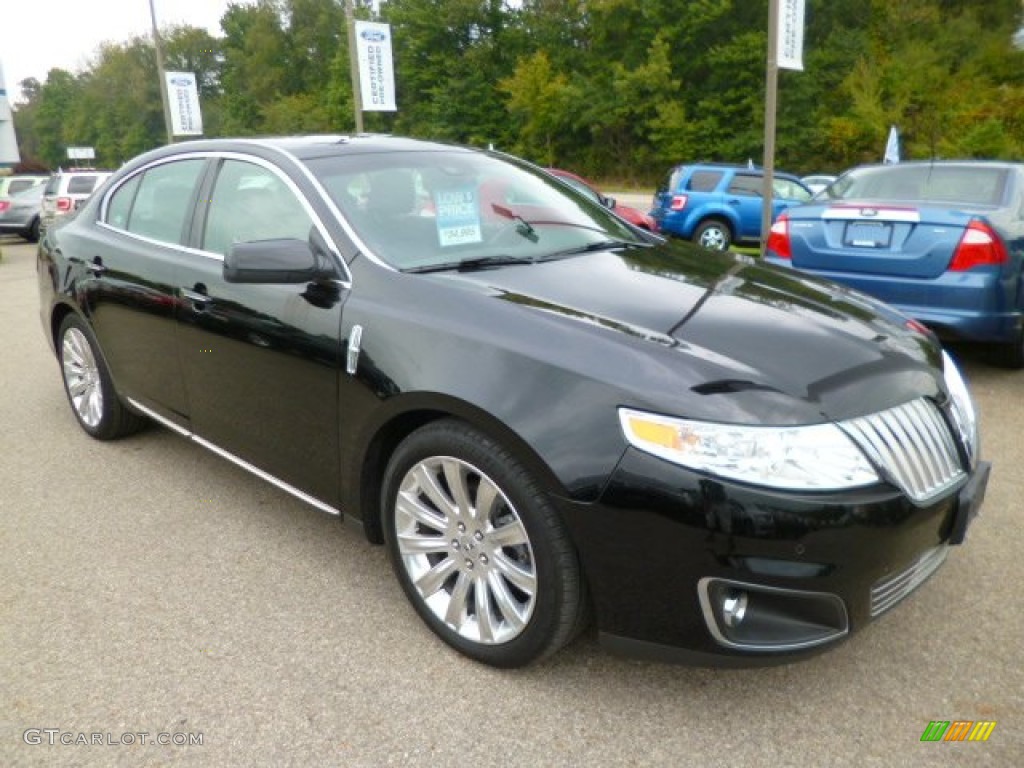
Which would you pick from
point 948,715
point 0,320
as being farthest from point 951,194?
point 0,320

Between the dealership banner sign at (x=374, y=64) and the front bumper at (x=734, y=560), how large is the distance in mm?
12694

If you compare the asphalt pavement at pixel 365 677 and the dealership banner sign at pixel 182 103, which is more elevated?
the dealership banner sign at pixel 182 103

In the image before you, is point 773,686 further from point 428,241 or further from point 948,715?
point 428,241

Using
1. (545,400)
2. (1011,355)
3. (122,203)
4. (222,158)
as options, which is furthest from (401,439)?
(1011,355)

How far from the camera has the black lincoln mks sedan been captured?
2006 mm

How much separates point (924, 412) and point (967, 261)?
319 cm

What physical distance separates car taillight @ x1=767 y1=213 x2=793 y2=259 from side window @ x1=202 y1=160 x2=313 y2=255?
3861 mm

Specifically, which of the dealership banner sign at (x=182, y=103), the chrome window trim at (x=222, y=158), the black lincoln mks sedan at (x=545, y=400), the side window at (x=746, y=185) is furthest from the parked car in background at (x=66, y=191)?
the black lincoln mks sedan at (x=545, y=400)

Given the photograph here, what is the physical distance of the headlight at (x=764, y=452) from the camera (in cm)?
197

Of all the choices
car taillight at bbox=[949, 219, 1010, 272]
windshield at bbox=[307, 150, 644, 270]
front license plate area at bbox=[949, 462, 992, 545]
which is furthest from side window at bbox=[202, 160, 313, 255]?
car taillight at bbox=[949, 219, 1010, 272]

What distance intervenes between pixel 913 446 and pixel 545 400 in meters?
1.00

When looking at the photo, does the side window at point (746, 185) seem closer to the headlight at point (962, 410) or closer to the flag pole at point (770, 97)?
the flag pole at point (770, 97)

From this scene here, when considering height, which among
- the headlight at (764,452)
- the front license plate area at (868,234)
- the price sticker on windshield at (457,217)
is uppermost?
the price sticker on windshield at (457,217)

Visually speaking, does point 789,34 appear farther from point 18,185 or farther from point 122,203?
point 18,185
